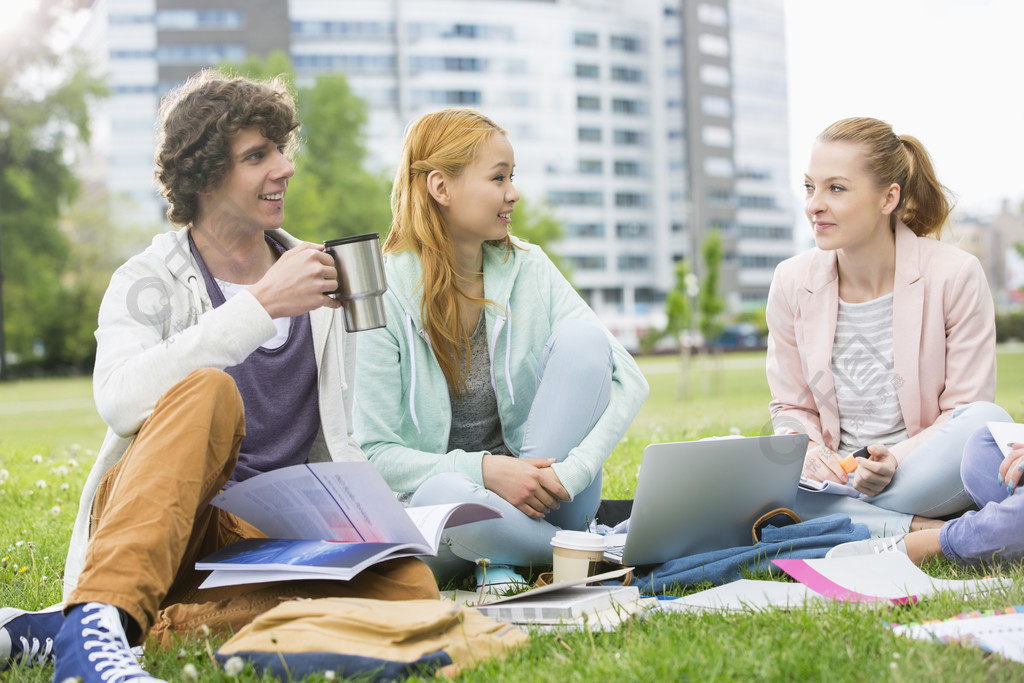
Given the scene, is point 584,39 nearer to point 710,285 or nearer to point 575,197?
point 575,197

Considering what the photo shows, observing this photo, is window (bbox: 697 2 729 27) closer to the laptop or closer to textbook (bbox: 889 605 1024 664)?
the laptop

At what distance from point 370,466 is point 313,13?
2662 inches

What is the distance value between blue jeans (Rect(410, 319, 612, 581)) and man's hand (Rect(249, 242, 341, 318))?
0.77m

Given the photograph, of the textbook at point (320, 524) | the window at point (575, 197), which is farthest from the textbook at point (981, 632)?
the window at point (575, 197)

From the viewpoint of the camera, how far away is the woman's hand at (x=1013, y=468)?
261 cm

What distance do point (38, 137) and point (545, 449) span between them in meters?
34.3

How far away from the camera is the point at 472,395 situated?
3.25m

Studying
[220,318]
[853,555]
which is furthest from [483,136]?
[853,555]

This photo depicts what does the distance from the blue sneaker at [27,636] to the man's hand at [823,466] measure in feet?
7.72

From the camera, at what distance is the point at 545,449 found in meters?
2.95

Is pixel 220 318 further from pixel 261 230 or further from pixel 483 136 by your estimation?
pixel 483 136

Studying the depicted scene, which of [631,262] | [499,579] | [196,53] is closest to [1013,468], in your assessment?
[499,579]

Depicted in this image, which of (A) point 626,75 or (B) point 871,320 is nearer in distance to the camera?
(B) point 871,320

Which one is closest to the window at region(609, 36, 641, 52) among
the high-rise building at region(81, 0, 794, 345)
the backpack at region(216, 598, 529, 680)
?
the high-rise building at region(81, 0, 794, 345)
